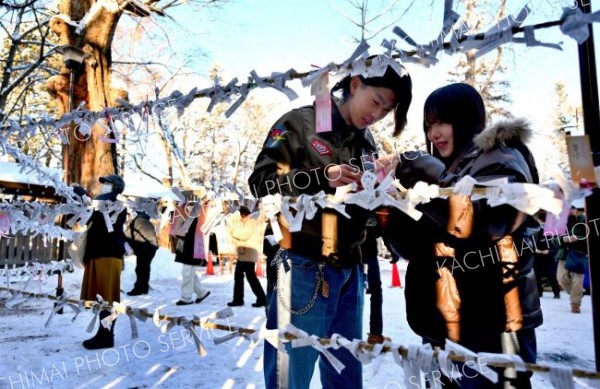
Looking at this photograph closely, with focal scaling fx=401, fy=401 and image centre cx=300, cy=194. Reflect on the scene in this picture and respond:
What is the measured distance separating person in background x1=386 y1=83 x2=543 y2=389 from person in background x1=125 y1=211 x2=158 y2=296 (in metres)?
6.09

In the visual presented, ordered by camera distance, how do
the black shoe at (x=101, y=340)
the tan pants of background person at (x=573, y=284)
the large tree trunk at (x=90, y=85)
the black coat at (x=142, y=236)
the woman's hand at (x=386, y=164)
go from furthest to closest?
the large tree trunk at (x=90, y=85), the black coat at (x=142, y=236), the tan pants of background person at (x=573, y=284), the black shoe at (x=101, y=340), the woman's hand at (x=386, y=164)

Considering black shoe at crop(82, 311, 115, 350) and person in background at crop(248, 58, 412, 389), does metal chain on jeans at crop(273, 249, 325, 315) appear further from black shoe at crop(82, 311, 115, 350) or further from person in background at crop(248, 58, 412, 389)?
black shoe at crop(82, 311, 115, 350)

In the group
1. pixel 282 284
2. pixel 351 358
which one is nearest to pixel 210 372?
pixel 351 358

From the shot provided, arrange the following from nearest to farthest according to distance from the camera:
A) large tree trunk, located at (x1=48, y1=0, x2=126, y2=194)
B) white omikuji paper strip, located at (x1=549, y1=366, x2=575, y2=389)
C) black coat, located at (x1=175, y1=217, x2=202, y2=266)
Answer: white omikuji paper strip, located at (x1=549, y1=366, x2=575, y2=389) < black coat, located at (x1=175, y1=217, x2=202, y2=266) < large tree trunk, located at (x1=48, y1=0, x2=126, y2=194)

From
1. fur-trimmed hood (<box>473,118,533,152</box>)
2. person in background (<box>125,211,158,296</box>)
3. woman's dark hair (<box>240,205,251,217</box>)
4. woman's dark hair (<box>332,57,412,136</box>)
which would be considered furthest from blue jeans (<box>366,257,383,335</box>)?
person in background (<box>125,211,158,296</box>)

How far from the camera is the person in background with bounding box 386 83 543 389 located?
1.25 metres

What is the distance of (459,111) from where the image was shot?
1.54 metres

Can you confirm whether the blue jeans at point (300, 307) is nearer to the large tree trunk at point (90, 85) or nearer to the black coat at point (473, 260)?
the black coat at point (473, 260)

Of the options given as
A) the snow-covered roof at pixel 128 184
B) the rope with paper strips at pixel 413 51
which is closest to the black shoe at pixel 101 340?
the rope with paper strips at pixel 413 51

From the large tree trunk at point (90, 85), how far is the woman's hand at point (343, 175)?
6.87 m

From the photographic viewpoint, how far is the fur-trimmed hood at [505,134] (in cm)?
128

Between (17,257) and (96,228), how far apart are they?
25.3 ft

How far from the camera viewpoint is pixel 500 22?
0.90m

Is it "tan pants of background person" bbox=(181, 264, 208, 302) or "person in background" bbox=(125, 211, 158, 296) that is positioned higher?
"person in background" bbox=(125, 211, 158, 296)
